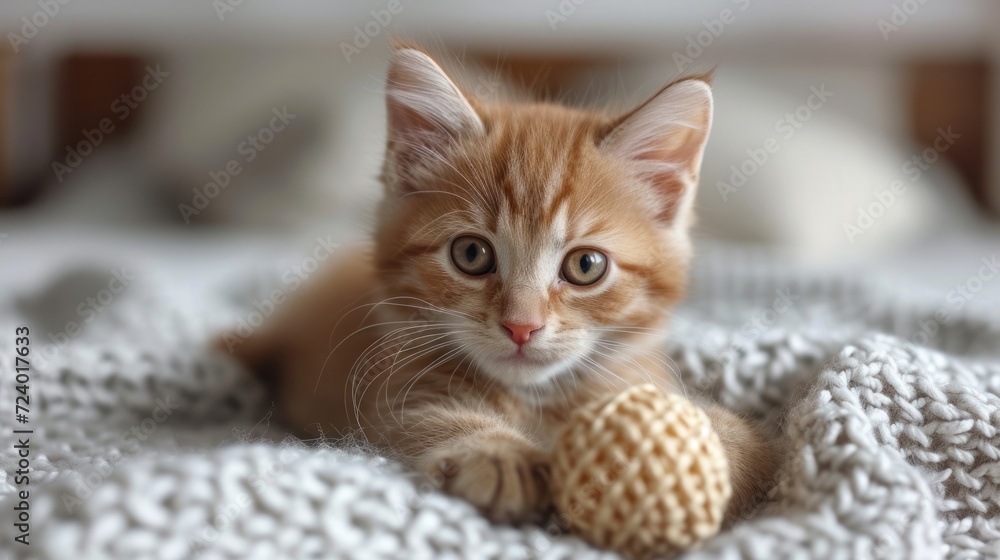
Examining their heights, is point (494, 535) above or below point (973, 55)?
below

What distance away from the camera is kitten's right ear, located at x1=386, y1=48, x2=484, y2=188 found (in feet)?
3.59

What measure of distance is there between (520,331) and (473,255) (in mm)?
159

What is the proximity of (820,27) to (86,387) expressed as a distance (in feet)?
11.4

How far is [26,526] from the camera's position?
0.65 metres

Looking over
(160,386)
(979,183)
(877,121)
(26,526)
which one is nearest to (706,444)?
(26,526)

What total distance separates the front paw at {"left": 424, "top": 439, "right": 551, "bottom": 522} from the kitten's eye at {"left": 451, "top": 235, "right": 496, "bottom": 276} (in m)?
0.28

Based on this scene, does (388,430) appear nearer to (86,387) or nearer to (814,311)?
(86,387)

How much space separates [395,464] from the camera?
86cm
